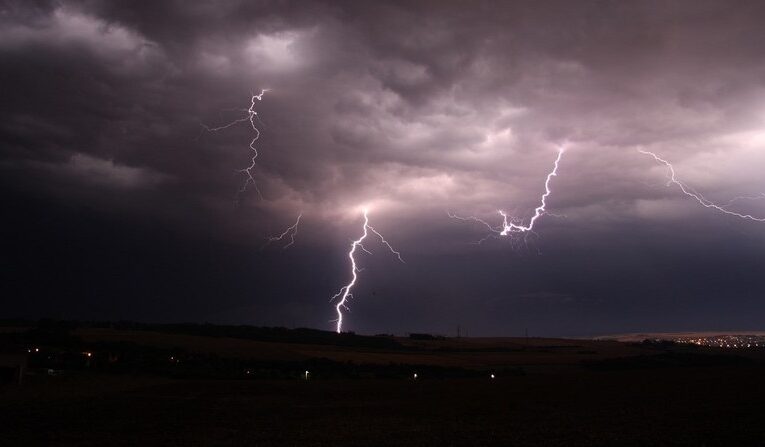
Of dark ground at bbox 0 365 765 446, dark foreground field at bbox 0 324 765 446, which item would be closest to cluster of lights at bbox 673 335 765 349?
dark foreground field at bbox 0 324 765 446

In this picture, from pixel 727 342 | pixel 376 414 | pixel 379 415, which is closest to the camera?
pixel 379 415

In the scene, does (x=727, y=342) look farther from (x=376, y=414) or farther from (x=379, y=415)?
(x=379, y=415)

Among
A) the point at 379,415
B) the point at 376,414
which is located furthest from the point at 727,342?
the point at 379,415

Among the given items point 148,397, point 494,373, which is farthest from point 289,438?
point 494,373

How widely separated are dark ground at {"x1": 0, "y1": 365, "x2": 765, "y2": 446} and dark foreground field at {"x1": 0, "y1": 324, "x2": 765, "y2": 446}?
0.05 meters

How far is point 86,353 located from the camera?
59.4 m

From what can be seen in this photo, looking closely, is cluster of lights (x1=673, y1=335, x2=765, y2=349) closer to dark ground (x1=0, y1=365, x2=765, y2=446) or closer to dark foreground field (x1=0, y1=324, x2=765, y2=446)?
dark foreground field (x1=0, y1=324, x2=765, y2=446)

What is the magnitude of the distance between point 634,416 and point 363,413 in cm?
1102

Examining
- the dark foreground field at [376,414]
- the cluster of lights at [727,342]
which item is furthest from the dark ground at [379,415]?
the cluster of lights at [727,342]

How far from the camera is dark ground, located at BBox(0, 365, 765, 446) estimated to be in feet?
63.3

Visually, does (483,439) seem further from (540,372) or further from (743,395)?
(540,372)

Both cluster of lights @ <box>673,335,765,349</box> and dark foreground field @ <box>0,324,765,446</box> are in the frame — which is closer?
dark foreground field @ <box>0,324,765,446</box>

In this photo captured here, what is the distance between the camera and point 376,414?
26.9 meters

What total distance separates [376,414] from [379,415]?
450 millimetres
